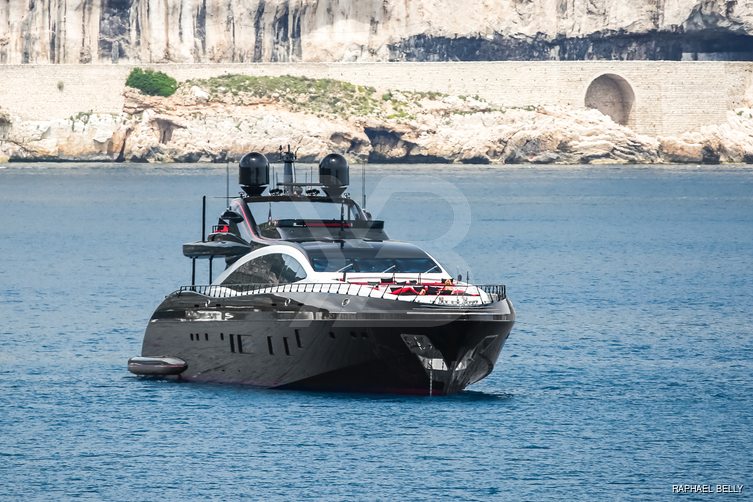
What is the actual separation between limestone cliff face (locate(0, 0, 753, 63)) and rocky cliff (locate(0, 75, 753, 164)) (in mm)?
8482

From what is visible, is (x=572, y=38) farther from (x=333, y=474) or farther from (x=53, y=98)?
(x=333, y=474)

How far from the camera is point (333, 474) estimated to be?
1153 inches

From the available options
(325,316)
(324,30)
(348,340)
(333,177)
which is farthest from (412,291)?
(324,30)

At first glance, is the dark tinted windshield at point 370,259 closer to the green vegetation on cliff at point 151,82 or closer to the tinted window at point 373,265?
the tinted window at point 373,265

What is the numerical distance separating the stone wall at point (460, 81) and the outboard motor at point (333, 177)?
108 m

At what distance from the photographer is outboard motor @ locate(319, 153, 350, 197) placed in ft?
125

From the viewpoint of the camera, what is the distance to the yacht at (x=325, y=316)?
32.6m

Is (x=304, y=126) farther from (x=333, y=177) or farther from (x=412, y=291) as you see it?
(x=412, y=291)

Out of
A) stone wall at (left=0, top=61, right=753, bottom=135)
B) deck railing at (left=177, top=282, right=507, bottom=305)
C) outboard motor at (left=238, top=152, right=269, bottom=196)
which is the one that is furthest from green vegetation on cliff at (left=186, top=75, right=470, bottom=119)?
deck railing at (left=177, top=282, right=507, bottom=305)

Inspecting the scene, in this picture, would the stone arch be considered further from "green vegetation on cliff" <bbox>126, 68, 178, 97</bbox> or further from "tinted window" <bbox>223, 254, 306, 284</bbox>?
"tinted window" <bbox>223, 254, 306, 284</bbox>

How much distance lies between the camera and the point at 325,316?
3272 centimetres

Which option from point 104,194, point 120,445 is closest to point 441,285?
point 120,445

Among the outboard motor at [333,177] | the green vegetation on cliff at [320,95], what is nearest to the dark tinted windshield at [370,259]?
the outboard motor at [333,177]

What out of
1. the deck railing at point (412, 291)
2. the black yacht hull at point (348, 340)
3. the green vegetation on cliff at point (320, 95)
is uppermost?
the deck railing at point (412, 291)
